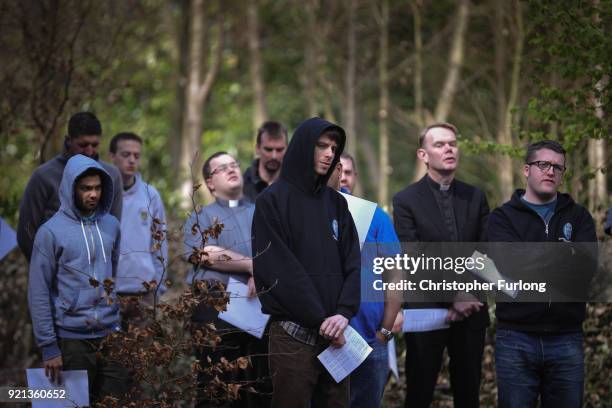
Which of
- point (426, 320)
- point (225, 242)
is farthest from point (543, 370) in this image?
point (225, 242)

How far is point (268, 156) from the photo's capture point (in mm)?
8680

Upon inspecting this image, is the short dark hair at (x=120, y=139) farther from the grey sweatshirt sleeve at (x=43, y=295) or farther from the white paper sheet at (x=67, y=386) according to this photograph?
the white paper sheet at (x=67, y=386)

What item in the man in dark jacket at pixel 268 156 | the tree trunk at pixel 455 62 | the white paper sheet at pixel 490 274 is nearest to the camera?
the white paper sheet at pixel 490 274

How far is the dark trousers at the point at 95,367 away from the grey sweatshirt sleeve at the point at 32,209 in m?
1.18

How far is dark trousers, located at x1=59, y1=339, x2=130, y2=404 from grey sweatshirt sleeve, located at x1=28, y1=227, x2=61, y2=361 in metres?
0.10

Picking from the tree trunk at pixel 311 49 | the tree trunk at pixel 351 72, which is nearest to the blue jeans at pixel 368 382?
the tree trunk at pixel 351 72

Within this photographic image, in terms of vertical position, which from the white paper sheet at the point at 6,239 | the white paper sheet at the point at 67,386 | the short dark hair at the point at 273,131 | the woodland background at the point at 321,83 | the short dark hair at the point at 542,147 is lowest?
the white paper sheet at the point at 67,386

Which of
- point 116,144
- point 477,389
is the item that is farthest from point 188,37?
point 477,389

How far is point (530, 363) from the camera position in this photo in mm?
6930

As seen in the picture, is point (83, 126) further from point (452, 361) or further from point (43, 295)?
point (452, 361)

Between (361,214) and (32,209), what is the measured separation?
2586mm

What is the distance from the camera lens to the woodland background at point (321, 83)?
883cm

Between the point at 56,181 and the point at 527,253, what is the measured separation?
3533 mm

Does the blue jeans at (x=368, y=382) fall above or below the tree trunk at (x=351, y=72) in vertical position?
below
